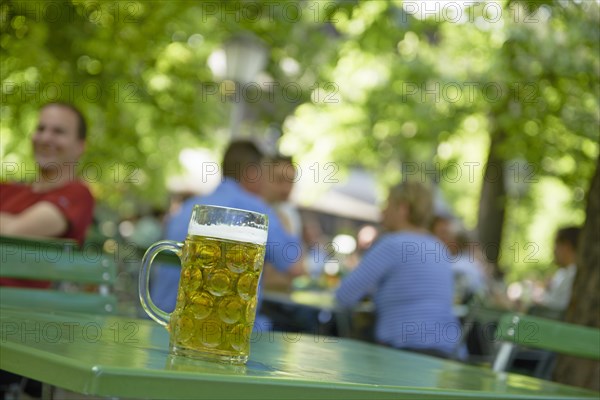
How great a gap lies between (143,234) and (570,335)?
9.86 meters

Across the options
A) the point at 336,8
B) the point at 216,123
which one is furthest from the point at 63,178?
the point at 216,123

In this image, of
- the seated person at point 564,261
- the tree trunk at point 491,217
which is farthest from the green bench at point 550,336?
the tree trunk at point 491,217

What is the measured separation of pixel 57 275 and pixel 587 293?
7.94 feet

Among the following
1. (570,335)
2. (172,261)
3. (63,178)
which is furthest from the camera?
(63,178)

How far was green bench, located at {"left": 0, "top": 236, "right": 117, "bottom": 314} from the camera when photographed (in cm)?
291

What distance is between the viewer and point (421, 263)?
512cm

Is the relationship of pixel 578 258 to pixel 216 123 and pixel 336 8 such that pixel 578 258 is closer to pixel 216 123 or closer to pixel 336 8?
pixel 336 8

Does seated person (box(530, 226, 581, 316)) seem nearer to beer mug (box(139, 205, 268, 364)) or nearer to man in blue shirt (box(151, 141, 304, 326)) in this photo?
man in blue shirt (box(151, 141, 304, 326))

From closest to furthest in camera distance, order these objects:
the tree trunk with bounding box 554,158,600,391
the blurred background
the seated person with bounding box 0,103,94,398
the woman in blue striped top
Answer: the seated person with bounding box 0,103,94,398, the tree trunk with bounding box 554,158,600,391, the woman in blue striped top, the blurred background

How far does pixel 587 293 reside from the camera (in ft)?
14.8

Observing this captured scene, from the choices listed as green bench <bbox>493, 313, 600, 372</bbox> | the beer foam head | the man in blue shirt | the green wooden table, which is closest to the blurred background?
the man in blue shirt

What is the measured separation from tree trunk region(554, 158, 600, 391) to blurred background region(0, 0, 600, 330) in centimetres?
96

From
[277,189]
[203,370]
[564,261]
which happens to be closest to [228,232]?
[203,370]

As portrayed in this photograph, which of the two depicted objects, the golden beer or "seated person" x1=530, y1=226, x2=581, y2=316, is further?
"seated person" x1=530, y1=226, x2=581, y2=316
